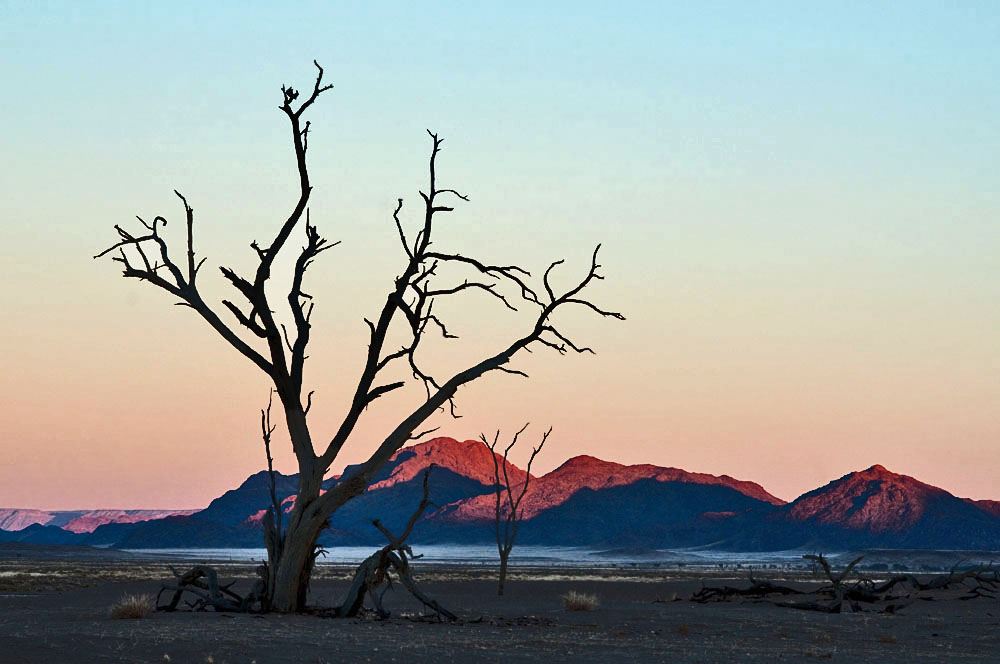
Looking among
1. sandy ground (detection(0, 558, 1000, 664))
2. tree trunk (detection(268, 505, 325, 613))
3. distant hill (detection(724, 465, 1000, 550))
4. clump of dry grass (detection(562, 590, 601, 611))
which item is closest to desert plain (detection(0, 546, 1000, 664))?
sandy ground (detection(0, 558, 1000, 664))

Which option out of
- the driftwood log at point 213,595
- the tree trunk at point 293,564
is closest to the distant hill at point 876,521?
the driftwood log at point 213,595

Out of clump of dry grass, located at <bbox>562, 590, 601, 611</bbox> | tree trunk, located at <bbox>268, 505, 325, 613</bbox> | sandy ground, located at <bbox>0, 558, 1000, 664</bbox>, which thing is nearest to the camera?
sandy ground, located at <bbox>0, 558, 1000, 664</bbox>

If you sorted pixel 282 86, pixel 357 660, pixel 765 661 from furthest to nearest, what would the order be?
1. pixel 282 86
2. pixel 765 661
3. pixel 357 660

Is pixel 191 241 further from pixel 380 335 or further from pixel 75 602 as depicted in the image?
pixel 75 602

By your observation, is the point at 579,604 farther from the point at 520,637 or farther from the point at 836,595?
the point at 520,637

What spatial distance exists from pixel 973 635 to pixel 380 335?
36.7 ft

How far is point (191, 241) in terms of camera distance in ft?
68.0

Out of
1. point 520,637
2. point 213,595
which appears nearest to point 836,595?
point 520,637

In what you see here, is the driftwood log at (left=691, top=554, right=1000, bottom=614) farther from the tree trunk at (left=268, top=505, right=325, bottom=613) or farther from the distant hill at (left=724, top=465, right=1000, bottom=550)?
the distant hill at (left=724, top=465, right=1000, bottom=550)

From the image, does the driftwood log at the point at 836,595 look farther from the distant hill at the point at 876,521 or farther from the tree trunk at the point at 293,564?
the distant hill at the point at 876,521

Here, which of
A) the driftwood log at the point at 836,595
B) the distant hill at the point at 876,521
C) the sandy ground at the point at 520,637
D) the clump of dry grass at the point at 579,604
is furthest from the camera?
the distant hill at the point at 876,521

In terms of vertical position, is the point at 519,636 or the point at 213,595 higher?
the point at 213,595

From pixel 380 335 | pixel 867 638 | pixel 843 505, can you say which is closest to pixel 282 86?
pixel 380 335

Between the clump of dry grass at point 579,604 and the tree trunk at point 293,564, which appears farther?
the clump of dry grass at point 579,604
